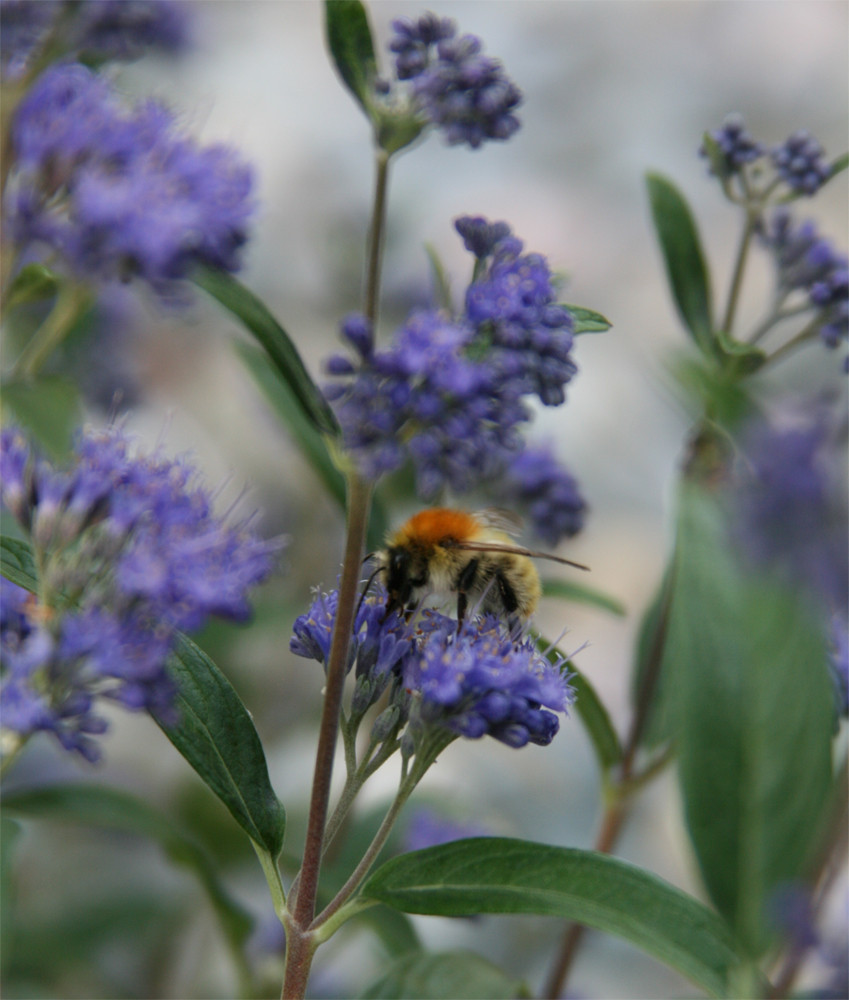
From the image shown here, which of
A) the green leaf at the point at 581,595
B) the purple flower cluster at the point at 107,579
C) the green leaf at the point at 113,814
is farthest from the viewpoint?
the green leaf at the point at 581,595

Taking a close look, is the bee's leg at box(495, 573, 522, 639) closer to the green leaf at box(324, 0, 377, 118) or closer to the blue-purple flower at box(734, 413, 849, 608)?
the blue-purple flower at box(734, 413, 849, 608)

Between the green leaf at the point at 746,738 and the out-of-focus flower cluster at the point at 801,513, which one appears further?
the green leaf at the point at 746,738

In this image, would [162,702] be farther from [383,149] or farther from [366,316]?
[383,149]

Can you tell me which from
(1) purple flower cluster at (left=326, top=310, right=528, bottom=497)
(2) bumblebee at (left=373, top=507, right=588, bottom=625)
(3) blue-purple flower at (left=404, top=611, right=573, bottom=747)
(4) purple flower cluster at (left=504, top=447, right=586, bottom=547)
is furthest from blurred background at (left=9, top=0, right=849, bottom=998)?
(3) blue-purple flower at (left=404, top=611, right=573, bottom=747)

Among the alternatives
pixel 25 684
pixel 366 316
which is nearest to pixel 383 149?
pixel 366 316

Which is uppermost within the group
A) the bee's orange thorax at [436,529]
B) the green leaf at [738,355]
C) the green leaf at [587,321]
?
the green leaf at [738,355]

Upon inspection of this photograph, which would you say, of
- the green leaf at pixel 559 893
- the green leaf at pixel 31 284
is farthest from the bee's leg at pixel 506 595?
the green leaf at pixel 31 284

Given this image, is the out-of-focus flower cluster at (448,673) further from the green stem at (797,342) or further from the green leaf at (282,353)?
the green stem at (797,342)
